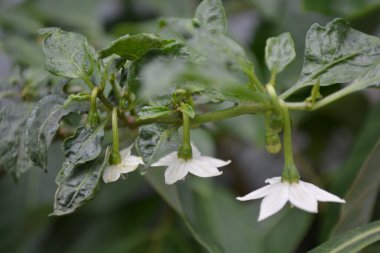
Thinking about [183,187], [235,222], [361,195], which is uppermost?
[361,195]

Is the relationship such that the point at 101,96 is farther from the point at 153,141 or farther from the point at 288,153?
the point at 288,153

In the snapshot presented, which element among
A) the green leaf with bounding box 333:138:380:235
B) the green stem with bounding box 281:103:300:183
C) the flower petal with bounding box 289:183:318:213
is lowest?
the green leaf with bounding box 333:138:380:235

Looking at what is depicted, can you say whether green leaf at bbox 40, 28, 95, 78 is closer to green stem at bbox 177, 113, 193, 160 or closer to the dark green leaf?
green stem at bbox 177, 113, 193, 160

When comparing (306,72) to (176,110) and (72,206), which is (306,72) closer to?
(176,110)

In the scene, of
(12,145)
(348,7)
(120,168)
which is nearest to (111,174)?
(120,168)

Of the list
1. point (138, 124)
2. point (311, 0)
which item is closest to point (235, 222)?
point (311, 0)

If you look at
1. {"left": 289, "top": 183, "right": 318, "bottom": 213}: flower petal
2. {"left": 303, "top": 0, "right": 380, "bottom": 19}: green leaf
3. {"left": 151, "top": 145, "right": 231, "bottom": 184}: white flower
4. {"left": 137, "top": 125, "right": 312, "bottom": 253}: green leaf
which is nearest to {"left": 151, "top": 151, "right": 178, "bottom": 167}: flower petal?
{"left": 151, "top": 145, "right": 231, "bottom": 184}: white flower

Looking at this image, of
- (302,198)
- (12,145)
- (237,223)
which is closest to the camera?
(302,198)

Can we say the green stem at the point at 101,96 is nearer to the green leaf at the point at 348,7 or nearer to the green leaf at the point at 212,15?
the green leaf at the point at 212,15
